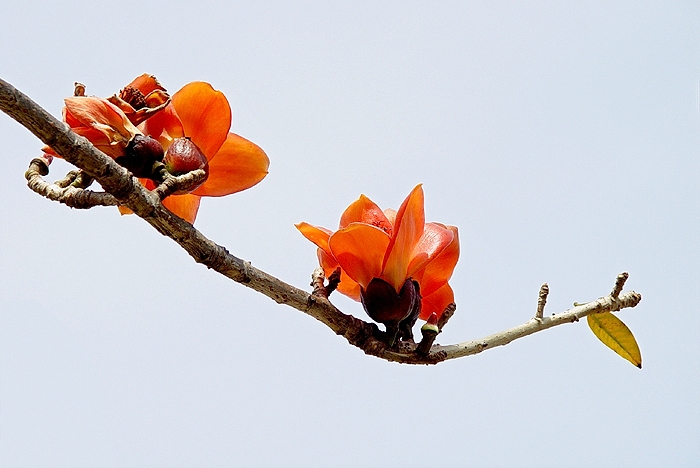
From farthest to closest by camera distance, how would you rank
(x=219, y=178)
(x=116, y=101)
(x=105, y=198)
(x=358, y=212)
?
(x=358, y=212) → (x=219, y=178) → (x=116, y=101) → (x=105, y=198)

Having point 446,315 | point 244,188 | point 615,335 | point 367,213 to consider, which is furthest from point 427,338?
point 615,335

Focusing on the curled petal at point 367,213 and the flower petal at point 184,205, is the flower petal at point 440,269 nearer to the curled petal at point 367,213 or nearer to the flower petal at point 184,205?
the curled petal at point 367,213

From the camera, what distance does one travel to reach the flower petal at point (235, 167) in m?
1.05

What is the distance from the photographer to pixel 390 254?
1.08 metres

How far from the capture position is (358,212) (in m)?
1.17

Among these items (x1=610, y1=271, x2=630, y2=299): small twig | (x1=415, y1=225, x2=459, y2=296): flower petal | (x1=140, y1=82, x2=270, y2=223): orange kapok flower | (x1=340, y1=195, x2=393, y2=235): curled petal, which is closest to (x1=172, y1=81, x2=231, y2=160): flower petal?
(x1=140, y1=82, x2=270, y2=223): orange kapok flower

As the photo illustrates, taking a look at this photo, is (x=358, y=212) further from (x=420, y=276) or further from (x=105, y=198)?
(x=105, y=198)

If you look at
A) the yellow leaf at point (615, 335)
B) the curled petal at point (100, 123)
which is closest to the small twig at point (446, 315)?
the yellow leaf at point (615, 335)

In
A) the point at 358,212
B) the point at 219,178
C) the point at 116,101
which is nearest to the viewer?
the point at 116,101

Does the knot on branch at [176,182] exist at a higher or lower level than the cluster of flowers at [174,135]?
lower

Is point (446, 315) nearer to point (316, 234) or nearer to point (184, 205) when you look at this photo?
point (316, 234)

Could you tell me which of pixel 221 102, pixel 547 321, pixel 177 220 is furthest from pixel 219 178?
pixel 547 321

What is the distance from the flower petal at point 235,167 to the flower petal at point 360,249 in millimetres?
153

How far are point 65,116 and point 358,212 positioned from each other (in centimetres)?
48
